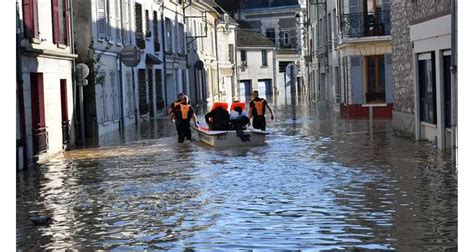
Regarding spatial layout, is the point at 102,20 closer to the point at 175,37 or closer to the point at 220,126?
the point at 220,126

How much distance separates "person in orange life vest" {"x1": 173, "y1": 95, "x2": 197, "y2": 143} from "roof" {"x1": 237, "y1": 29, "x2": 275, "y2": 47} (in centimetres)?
5370

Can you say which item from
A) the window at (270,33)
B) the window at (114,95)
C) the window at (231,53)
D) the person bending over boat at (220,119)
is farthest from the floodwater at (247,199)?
the window at (270,33)

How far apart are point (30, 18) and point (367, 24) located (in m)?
17.5

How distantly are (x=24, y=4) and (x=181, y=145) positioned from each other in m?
5.92

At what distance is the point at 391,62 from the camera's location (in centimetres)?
3288

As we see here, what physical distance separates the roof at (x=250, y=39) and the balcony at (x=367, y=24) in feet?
143

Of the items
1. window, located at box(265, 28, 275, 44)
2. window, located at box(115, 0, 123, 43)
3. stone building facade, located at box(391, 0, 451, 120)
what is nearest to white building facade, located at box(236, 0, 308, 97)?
window, located at box(265, 28, 275, 44)

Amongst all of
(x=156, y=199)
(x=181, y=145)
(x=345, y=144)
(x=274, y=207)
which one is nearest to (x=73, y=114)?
(x=181, y=145)

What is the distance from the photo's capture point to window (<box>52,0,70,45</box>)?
22.8m

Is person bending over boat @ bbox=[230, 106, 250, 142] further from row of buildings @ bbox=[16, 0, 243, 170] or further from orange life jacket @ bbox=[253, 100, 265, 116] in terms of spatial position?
row of buildings @ bbox=[16, 0, 243, 170]

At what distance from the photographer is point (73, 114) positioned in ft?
81.3

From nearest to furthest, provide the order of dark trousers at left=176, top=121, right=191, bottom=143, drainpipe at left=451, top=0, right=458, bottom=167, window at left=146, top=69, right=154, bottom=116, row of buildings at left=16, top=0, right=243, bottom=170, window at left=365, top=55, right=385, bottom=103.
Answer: drainpipe at left=451, top=0, right=458, bottom=167 → row of buildings at left=16, top=0, right=243, bottom=170 → dark trousers at left=176, top=121, right=191, bottom=143 → window at left=365, top=55, right=385, bottom=103 → window at left=146, top=69, right=154, bottom=116

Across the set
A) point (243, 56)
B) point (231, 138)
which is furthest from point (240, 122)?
point (243, 56)
